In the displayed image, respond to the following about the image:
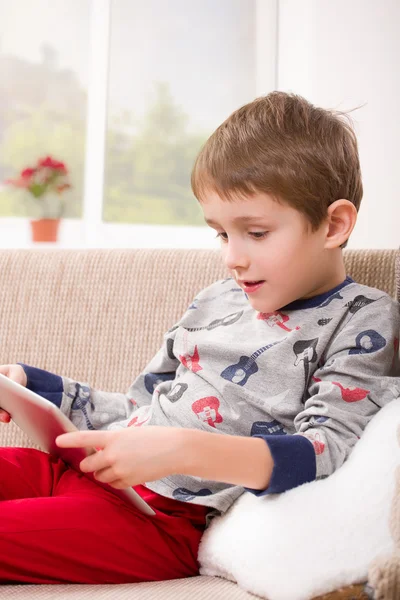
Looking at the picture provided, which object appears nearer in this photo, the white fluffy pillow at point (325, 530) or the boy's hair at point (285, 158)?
the white fluffy pillow at point (325, 530)

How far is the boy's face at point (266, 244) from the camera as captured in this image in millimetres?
934

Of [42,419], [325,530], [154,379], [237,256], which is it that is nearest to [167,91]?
[154,379]

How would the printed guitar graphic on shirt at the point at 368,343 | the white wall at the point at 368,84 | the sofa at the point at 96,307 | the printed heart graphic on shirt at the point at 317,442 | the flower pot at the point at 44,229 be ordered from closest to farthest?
the printed heart graphic on shirt at the point at 317,442 < the printed guitar graphic on shirt at the point at 368,343 < the sofa at the point at 96,307 < the white wall at the point at 368,84 < the flower pot at the point at 44,229

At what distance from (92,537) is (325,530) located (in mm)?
291

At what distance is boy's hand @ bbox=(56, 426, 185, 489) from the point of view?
701 millimetres

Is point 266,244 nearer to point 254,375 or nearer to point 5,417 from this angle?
point 254,375

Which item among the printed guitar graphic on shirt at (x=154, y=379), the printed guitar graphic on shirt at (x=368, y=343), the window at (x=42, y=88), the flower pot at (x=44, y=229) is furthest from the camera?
the window at (x=42, y=88)

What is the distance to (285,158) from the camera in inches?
37.2

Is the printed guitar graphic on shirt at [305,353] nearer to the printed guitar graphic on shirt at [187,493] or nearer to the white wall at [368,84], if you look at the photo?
the printed guitar graphic on shirt at [187,493]

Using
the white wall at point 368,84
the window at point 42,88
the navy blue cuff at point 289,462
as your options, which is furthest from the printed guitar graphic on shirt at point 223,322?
the window at point 42,88

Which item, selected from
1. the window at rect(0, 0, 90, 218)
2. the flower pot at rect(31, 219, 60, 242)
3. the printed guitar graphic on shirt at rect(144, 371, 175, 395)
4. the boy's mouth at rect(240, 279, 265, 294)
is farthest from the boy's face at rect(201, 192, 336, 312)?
the window at rect(0, 0, 90, 218)

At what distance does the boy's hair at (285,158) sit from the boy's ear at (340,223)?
0.05 ft

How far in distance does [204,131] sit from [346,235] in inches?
81.7

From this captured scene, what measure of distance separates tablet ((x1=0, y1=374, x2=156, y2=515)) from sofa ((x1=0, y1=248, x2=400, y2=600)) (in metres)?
0.37
